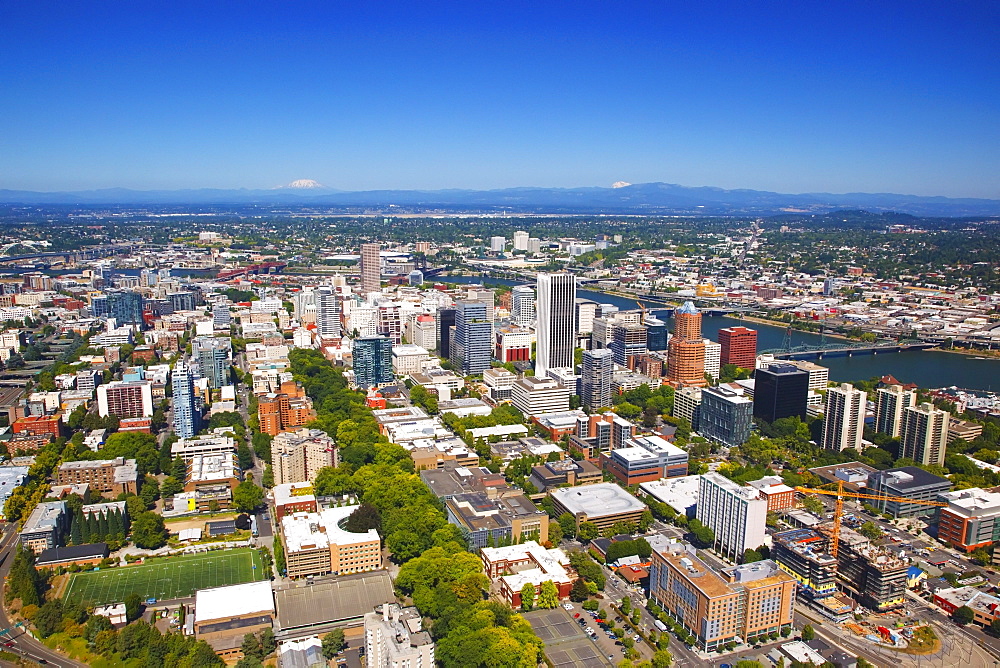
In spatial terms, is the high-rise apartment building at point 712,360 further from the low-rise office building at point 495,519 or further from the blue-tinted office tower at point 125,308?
the blue-tinted office tower at point 125,308

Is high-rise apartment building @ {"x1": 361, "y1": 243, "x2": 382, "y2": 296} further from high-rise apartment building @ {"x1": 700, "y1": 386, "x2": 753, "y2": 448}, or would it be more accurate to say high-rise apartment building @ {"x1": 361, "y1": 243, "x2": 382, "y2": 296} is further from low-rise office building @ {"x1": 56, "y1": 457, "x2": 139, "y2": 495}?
low-rise office building @ {"x1": 56, "y1": 457, "x2": 139, "y2": 495}

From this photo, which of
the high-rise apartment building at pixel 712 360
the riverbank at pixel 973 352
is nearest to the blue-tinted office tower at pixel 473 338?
the high-rise apartment building at pixel 712 360

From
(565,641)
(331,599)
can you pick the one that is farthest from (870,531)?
(331,599)

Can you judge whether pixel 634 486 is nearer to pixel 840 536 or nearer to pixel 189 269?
pixel 840 536

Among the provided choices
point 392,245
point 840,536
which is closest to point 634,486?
point 840,536

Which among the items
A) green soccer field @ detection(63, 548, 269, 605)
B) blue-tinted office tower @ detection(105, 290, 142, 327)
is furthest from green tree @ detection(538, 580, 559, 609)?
blue-tinted office tower @ detection(105, 290, 142, 327)

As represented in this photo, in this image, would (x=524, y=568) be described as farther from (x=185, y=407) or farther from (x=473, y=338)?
(x=473, y=338)
